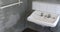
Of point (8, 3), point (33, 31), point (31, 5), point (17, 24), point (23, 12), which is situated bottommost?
point (33, 31)

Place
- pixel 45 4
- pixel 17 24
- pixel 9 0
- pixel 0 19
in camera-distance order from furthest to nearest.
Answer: pixel 17 24, pixel 45 4, pixel 9 0, pixel 0 19

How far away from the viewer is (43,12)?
1.71 metres

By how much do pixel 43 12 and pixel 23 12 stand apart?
0.43 m

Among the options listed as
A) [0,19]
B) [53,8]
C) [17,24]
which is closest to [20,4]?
[17,24]

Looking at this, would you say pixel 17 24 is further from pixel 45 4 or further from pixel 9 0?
pixel 45 4

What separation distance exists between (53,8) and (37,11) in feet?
1.05

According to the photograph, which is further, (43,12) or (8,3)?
(43,12)

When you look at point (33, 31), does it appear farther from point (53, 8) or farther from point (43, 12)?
point (53, 8)

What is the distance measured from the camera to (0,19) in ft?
4.62

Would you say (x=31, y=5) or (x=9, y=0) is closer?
(x=9, y=0)

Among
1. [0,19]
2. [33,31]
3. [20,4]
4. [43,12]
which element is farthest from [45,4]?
[0,19]

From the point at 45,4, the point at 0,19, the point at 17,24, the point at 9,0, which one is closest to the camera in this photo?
the point at 0,19

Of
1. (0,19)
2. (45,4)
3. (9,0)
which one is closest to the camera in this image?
(0,19)

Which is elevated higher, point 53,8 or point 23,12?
point 53,8
